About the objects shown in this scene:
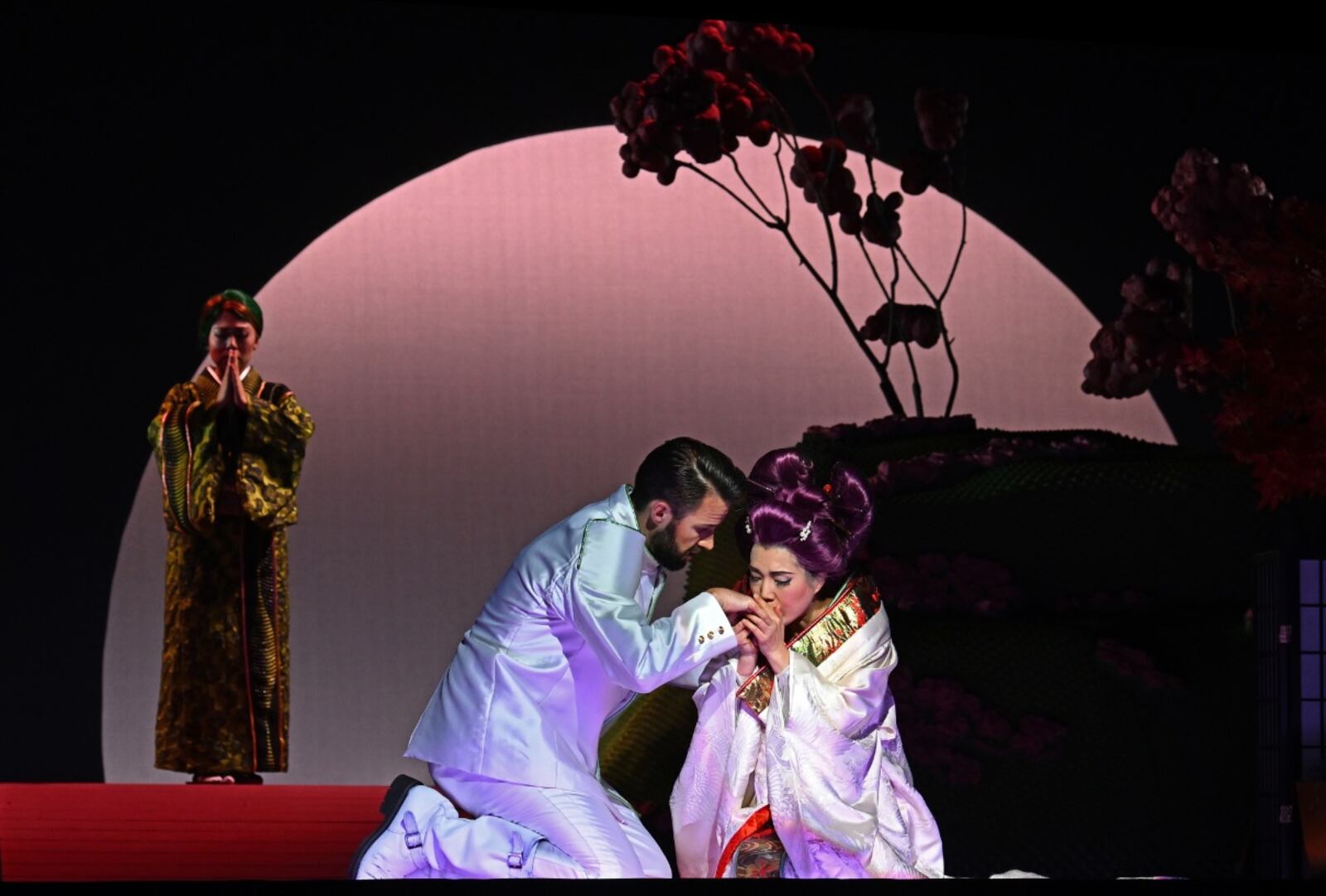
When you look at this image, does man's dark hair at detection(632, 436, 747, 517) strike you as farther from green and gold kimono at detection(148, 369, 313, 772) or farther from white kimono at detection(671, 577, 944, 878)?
green and gold kimono at detection(148, 369, 313, 772)

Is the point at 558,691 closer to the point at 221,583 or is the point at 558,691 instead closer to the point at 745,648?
the point at 745,648

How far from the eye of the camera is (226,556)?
16.8 feet

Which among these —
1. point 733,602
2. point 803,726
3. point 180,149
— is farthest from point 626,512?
point 180,149

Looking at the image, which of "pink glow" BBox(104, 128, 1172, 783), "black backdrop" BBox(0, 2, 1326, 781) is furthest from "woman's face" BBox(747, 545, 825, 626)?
"black backdrop" BBox(0, 2, 1326, 781)

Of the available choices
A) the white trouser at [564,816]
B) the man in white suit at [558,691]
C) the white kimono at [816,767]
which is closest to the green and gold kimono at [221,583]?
the man in white suit at [558,691]

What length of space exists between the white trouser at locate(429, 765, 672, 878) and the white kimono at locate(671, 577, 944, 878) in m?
0.21

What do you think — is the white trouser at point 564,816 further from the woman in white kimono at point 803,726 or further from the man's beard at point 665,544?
the man's beard at point 665,544

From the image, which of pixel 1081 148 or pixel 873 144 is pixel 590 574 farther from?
pixel 1081 148

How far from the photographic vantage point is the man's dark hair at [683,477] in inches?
186

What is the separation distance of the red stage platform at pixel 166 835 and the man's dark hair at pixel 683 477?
1222 millimetres

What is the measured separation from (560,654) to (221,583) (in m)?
1.04

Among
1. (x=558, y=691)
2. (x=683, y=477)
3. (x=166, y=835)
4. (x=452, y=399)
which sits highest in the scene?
(x=452, y=399)

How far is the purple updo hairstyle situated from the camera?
15.7 ft

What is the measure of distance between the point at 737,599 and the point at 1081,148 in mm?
1851
